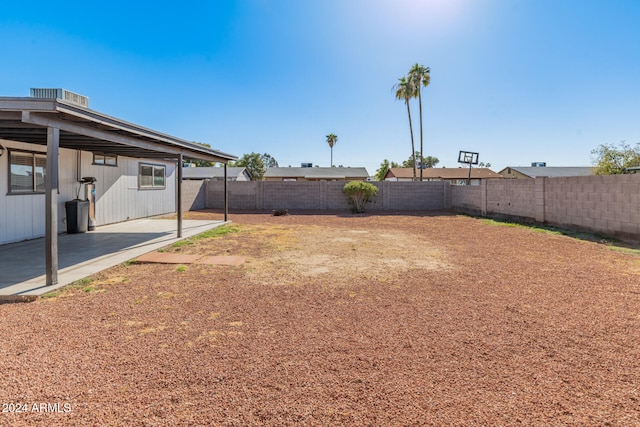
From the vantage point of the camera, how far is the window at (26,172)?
727cm

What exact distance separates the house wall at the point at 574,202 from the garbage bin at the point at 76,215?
14.9 meters

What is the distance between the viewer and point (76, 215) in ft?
29.3

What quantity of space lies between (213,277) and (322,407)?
11.4 feet

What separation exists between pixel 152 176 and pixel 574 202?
1582 centimetres

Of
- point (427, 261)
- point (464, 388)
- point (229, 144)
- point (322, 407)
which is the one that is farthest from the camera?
point (229, 144)

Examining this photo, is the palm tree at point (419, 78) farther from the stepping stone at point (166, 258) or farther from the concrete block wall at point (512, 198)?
the stepping stone at point (166, 258)

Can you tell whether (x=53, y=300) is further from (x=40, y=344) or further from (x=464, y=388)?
(x=464, y=388)

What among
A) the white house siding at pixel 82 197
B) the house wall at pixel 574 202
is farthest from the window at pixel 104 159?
the house wall at pixel 574 202

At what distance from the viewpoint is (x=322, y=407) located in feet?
6.50

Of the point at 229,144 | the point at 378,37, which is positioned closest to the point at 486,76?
the point at 378,37

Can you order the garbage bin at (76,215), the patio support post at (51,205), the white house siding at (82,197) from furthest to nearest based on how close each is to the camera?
the garbage bin at (76,215)
the white house siding at (82,197)
the patio support post at (51,205)

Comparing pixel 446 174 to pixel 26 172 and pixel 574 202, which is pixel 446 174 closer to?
pixel 574 202

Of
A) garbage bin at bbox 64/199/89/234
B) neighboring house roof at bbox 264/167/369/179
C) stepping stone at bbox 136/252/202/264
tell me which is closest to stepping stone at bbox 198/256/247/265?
stepping stone at bbox 136/252/202/264

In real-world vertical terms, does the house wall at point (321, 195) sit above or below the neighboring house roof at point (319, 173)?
below
